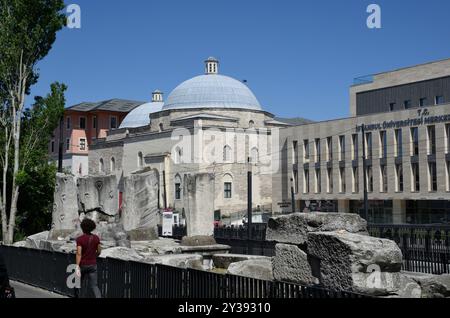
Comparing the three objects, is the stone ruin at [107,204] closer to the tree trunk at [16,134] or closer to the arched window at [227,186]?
the tree trunk at [16,134]

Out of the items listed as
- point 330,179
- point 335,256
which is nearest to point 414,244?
point 335,256

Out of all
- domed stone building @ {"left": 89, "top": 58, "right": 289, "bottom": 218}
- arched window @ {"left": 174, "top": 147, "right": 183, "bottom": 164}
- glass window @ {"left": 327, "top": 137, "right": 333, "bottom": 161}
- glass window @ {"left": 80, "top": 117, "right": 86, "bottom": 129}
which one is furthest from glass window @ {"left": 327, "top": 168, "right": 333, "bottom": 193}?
glass window @ {"left": 80, "top": 117, "right": 86, "bottom": 129}

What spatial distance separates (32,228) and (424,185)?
98.4ft

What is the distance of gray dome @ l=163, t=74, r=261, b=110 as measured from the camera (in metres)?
72.2

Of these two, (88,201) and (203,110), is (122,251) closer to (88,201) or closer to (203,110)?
(88,201)

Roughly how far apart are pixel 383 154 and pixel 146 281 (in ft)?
142

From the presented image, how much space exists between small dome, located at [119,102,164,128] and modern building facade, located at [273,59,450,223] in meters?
24.8

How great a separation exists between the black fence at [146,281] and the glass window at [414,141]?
3807 centimetres

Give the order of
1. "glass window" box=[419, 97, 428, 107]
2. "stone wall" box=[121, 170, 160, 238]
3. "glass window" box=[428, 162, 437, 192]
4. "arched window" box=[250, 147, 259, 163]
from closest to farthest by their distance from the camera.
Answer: "stone wall" box=[121, 170, 160, 238] → "glass window" box=[428, 162, 437, 192] → "glass window" box=[419, 97, 428, 107] → "arched window" box=[250, 147, 259, 163]

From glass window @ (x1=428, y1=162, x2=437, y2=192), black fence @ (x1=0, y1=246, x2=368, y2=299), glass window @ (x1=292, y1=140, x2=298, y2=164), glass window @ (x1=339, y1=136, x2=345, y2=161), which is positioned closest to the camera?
black fence @ (x1=0, y1=246, x2=368, y2=299)

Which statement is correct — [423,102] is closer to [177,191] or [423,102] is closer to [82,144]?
[177,191]

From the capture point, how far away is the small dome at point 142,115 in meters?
83.4

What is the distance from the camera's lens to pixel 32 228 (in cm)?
3272

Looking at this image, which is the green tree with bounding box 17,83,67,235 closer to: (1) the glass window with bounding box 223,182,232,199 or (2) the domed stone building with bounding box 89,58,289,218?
(2) the domed stone building with bounding box 89,58,289,218
